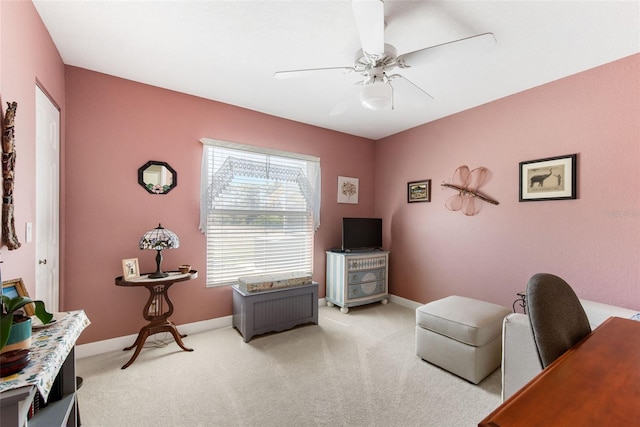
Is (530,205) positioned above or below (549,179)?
below

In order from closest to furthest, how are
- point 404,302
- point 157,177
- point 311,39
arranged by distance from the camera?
point 311,39 < point 157,177 < point 404,302

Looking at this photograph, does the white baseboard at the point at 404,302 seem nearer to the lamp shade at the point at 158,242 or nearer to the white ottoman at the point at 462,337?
the white ottoman at the point at 462,337

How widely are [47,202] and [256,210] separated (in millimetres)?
1772

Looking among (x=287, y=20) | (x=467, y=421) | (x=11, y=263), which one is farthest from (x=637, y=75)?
(x=11, y=263)

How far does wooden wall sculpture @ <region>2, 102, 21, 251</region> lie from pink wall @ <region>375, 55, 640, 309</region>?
3682 millimetres

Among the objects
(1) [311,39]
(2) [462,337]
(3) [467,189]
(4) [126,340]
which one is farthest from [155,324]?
(3) [467,189]

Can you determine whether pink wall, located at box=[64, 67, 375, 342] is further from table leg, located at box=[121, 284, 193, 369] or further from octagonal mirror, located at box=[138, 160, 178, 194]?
table leg, located at box=[121, 284, 193, 369]

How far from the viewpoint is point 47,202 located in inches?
78.7

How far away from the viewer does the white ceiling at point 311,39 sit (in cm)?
165

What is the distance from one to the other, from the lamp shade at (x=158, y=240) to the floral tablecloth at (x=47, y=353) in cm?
89

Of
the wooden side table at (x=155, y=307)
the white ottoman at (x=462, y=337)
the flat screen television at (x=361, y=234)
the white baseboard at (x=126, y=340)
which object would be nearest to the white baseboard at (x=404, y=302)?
the white baseboard at (x=126, y=340)

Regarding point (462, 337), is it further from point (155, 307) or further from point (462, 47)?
point (155, 307)

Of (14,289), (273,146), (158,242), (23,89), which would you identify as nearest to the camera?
(14,289)

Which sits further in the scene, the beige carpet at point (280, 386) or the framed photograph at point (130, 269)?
the framed photograph at point (130, 269)
